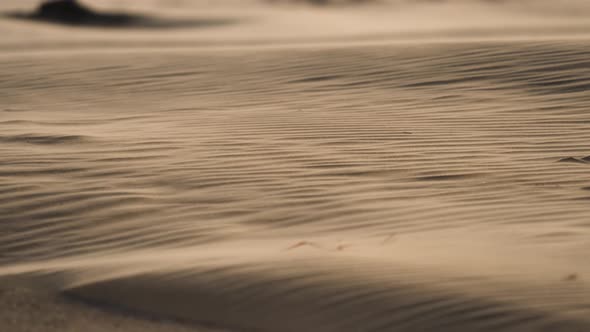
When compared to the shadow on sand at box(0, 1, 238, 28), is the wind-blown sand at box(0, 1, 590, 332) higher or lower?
lower

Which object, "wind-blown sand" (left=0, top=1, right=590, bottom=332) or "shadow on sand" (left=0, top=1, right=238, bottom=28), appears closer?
"wind-blown sand" (left=0, top=1, right=590, bottom=332)

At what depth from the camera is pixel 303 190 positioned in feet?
15.7

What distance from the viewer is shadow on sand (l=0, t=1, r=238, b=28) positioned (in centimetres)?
1727

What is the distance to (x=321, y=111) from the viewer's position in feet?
23.5

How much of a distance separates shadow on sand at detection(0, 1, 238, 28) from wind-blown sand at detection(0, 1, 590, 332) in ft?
23.2

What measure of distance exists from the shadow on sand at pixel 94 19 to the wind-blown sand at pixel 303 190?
7.08m

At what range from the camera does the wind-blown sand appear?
325 centimetres

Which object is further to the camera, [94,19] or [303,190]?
[94,19]

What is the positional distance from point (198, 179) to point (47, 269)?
1.47m

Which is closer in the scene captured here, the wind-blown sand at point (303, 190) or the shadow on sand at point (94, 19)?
the wind-blown sand at point (303, 190)

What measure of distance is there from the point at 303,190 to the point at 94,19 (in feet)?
45.9

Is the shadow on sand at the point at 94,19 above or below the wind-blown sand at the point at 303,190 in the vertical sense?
above

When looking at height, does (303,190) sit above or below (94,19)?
below

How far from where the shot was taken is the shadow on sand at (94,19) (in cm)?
1727
